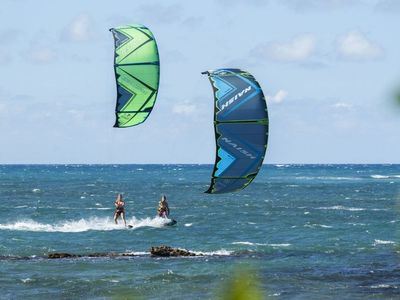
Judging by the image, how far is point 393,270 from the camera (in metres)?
29.6

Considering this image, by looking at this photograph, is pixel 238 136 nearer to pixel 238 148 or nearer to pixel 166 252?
pixel 238 148

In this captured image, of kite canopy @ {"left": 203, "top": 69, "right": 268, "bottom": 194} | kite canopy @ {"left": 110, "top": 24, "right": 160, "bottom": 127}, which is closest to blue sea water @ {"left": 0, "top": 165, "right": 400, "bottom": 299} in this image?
kite canopy @ {"left": 203, "top": 69, "right": 268, "bottom": 194}

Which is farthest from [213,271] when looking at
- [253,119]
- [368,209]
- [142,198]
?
[142,198]

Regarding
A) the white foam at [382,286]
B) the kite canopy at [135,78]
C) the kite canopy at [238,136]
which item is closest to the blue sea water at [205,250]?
the white foam at [382,286]

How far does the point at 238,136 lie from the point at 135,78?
19.7ft

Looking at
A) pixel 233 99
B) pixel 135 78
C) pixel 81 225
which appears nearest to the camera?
pixel 233 99

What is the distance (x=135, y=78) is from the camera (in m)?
16.5

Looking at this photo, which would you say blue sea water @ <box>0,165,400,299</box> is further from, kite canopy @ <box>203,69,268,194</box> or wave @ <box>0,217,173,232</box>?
kite canopy @ <box>203,69,268,194</box>

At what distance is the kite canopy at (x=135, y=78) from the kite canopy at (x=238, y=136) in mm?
4648

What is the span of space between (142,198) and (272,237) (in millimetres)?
40515

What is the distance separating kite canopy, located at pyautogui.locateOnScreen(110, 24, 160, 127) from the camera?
16078mm

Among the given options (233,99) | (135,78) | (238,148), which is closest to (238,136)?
(238,148)

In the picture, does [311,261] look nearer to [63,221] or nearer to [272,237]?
[272,237]

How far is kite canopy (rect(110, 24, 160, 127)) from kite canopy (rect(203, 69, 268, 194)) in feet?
15.2
